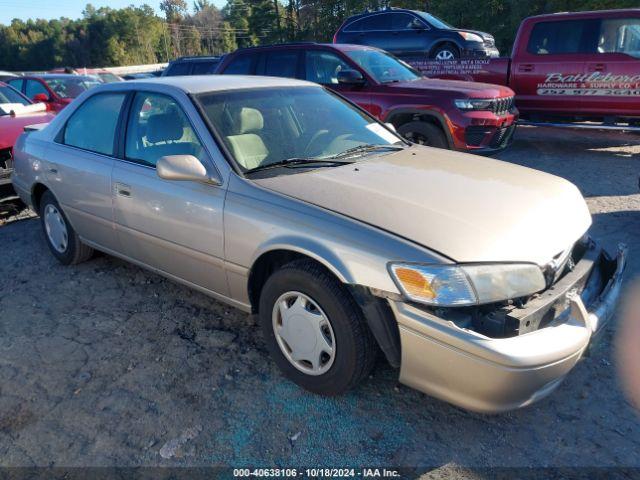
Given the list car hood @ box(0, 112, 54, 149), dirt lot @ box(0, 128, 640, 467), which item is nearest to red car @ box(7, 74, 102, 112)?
car hood @ box(0, 112, 54, 149)

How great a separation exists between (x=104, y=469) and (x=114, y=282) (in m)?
2.13

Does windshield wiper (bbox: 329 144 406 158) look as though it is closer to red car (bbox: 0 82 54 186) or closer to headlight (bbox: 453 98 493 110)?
headlight (bbox: 453 98 493 110)

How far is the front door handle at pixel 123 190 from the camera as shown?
11.3 ft

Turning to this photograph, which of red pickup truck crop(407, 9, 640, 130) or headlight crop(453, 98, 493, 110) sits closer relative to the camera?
headlight crop(453, 98, 493, 110)

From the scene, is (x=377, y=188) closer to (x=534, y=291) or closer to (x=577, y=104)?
(x=534, y=291)

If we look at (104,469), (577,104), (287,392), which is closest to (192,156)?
(287,392)

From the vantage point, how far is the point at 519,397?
85.0 inches

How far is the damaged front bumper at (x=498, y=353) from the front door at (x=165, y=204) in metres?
1.28

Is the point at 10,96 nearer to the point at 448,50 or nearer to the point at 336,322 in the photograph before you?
the point at 336,322

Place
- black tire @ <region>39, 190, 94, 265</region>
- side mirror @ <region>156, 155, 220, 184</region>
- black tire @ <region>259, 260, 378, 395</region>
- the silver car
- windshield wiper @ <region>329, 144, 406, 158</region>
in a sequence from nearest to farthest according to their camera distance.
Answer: the silver car, black tire @ <region>259, 260, 378, 395</region>, side mirror @ <region>156, 155, 220, 184</region>, windshield wiper @ <region>329, 144, 406, 158</region>, black tire @ <region>39, 190, 94, 265</region>

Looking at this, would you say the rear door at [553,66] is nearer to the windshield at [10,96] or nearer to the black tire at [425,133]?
the black tire at [425,133]

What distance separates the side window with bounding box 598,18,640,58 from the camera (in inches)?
310

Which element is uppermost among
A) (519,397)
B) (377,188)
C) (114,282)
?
(377,188)

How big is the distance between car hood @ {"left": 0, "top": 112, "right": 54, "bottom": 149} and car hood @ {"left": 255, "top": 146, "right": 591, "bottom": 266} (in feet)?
14.9
